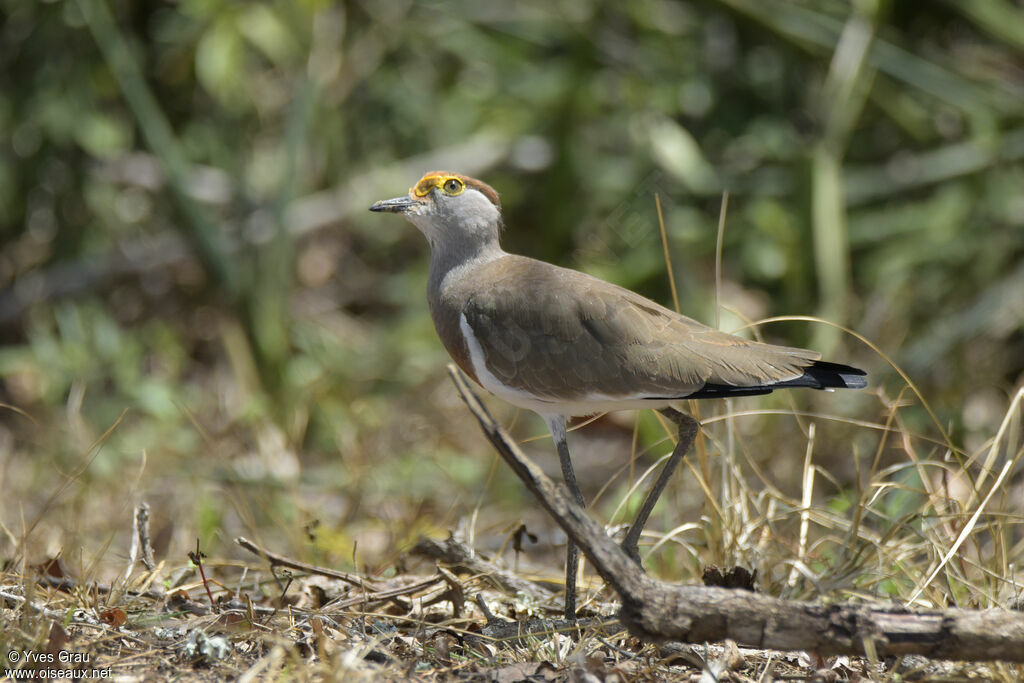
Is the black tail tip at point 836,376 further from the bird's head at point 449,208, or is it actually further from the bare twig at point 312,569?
the bare twig at point 312,569

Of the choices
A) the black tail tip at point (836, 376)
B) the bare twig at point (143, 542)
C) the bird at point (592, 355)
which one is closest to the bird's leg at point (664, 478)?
the bird at point (592, 355)

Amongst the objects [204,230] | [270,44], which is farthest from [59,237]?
A: [270,44]

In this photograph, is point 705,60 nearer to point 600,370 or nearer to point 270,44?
point 270,44

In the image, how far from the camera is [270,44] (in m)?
6.21

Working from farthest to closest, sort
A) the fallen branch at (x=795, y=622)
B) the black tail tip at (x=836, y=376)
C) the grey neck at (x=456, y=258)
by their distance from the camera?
the grey neck at (x=456, y=258) < the black tail tip at (x=836, y=376) < the fallen branch at (x=795, y=622)

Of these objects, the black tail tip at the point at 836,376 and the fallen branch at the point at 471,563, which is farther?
the fallen branch at the point at 471,563

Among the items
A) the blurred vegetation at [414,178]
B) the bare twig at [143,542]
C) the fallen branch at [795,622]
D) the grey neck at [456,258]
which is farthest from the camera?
the blurred vegetation at [414,178]

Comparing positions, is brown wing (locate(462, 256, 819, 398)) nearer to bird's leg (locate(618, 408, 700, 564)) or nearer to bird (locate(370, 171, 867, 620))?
bird (locate(370, 171, 867, 620))

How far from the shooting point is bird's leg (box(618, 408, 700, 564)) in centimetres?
323

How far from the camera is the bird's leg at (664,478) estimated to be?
10.6 feet

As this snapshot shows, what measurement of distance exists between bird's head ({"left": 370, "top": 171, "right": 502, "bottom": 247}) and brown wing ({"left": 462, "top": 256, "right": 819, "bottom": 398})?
0.37m

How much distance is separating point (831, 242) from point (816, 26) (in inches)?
55.0

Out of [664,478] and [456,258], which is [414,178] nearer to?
[456,258]

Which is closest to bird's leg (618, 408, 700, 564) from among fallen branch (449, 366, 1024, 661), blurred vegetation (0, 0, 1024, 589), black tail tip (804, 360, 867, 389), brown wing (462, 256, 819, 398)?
brown wing (462, 256, 819, 398)
